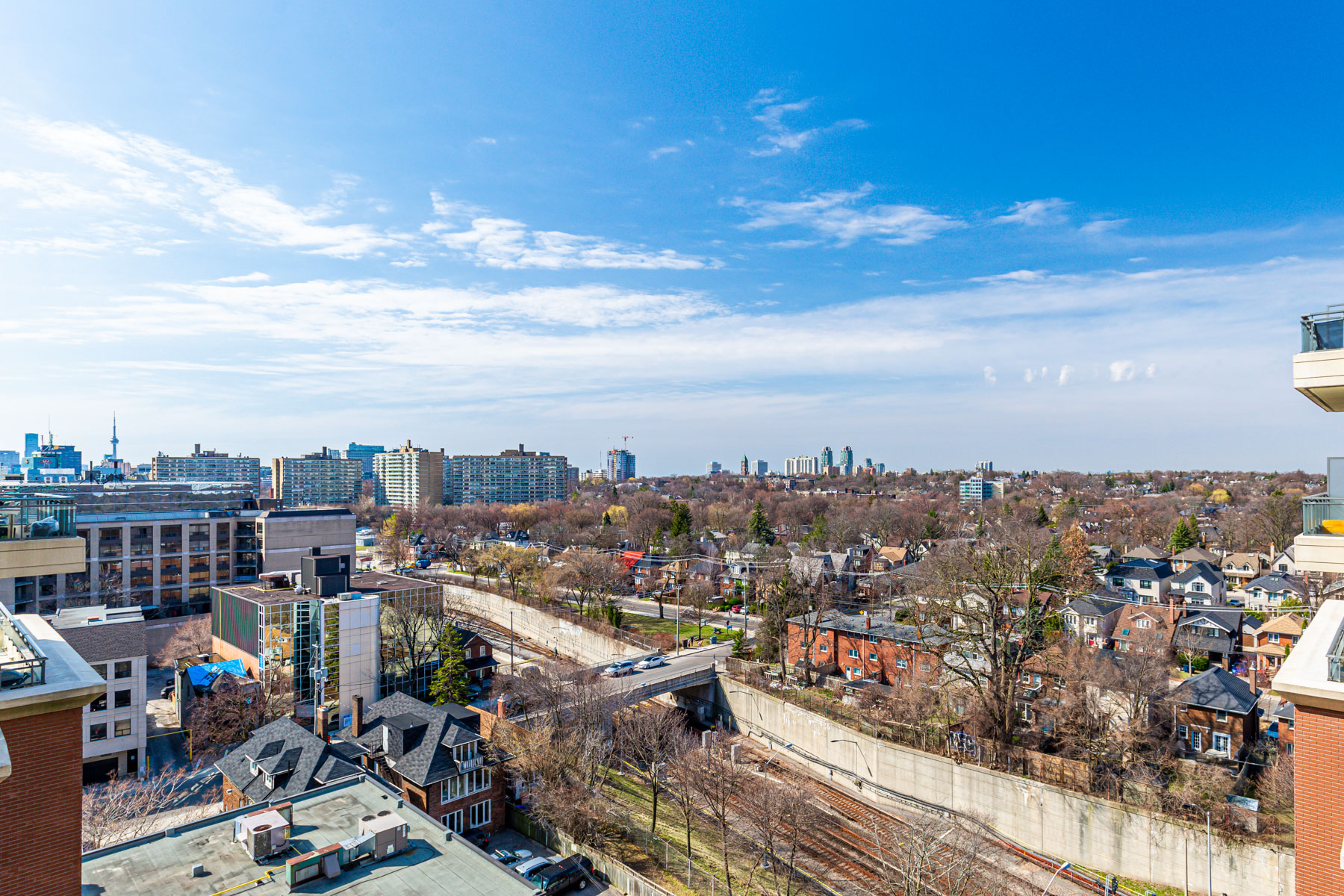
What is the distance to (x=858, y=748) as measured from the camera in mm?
31438

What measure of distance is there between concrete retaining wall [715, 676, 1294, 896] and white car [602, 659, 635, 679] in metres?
10.5

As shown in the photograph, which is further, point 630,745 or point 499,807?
point 630,745

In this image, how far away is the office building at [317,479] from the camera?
449 feet

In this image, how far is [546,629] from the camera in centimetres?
5419

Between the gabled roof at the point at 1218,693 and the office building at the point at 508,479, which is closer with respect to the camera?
the gabled roof at the point at 1218,693

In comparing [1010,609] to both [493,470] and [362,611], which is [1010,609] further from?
[493,470]

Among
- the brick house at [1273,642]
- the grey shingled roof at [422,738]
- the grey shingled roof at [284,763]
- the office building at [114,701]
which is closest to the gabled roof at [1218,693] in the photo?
the brick house at [1273,642]

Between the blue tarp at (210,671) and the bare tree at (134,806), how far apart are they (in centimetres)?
860

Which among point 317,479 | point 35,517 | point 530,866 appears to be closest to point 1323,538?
point 35,517

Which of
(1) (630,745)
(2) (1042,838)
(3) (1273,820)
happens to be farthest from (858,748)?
(3) (1273,820)

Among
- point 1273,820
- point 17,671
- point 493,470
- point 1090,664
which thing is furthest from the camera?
point 493,470

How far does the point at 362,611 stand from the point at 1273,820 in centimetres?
3712

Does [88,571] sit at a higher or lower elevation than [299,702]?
higher

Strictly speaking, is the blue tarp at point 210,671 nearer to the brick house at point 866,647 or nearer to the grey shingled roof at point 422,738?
the grey shingled roof at point 422,738
